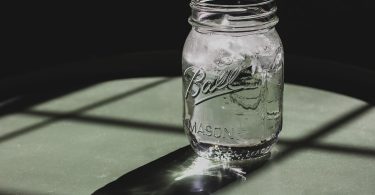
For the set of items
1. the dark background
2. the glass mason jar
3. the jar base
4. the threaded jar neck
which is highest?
the threaded jar neck

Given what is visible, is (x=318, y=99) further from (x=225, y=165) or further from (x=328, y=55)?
(x=328, y=55)

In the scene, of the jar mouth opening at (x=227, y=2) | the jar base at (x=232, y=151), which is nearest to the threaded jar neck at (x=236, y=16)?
the jar mouth opening at (x=227, y=2)

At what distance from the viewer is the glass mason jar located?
774 mm

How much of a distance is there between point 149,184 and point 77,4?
1.04 meters

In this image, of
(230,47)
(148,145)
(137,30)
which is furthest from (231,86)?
(137,30)

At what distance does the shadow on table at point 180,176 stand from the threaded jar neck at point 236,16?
0.55 ft

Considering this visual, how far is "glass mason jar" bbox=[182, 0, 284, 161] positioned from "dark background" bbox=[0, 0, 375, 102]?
818 millimetres

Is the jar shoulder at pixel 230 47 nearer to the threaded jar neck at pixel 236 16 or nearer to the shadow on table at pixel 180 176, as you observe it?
the threaded jar neck at pixel 236 16

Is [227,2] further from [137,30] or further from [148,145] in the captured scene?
[137,30]

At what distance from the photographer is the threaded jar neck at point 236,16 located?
0.75m

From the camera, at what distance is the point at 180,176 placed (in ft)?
2.48

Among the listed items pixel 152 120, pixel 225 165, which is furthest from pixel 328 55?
pixel 225 165

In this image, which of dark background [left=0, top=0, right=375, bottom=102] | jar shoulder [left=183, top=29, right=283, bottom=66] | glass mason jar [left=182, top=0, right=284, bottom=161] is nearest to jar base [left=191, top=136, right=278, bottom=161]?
glass mason jar [left=182, top=0, right=284, bottom=161]

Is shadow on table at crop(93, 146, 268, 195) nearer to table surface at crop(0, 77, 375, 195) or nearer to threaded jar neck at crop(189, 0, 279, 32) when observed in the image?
table surface at crop(0, 77, 375, 195)
